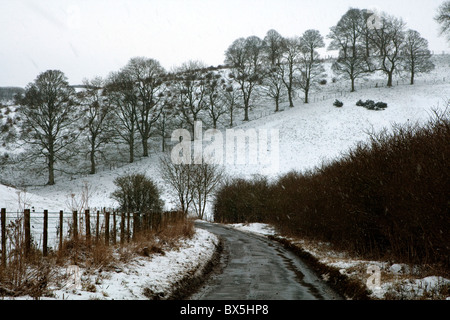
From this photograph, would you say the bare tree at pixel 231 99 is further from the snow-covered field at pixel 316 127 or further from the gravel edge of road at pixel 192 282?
the gravel edge of road at pixel 192 282

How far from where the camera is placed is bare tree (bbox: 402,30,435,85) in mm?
52906

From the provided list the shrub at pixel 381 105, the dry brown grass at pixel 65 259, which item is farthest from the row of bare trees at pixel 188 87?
the dry brown grass at pixel 65 259

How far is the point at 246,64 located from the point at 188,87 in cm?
1132

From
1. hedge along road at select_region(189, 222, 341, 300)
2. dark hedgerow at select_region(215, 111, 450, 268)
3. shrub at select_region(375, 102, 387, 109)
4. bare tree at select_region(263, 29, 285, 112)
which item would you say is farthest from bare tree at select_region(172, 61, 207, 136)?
hedge along road at select_region(189, 222, 341, 300)

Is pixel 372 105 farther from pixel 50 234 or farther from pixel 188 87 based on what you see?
pixel 50 234

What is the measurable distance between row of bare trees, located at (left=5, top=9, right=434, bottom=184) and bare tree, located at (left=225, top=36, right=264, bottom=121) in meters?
0.17

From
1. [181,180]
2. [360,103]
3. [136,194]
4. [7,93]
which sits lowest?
[136,194]

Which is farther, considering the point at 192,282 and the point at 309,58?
the point at 309,58

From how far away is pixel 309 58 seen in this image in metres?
56.2

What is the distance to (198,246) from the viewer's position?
15.6 m

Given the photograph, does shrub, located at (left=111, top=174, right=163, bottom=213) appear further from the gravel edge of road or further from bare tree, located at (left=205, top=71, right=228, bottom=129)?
bare tree, located at (left=205, top=71, right=228, bottom=129)

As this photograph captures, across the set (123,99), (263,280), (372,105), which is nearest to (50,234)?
(263,280)

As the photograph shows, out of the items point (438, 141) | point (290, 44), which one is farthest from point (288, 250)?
point (290, 44)

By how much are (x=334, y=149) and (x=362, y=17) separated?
27.5 m
